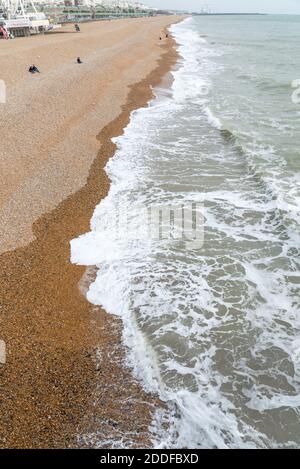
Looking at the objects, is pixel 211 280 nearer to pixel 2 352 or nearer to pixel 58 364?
pixel 58 364

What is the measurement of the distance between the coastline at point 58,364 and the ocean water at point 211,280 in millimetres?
356

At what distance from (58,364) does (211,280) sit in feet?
13.1

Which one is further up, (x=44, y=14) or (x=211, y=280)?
(x=44, y=14)

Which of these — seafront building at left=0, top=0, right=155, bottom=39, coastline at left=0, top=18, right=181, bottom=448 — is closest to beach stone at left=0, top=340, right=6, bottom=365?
coastline at left=0, top=18, right=181, bottom=448

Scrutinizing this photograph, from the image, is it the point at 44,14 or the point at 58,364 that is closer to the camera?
the point at 58,364

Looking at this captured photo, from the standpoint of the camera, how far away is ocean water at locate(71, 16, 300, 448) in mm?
6012

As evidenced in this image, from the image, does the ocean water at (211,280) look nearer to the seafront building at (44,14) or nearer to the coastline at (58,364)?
the coastline at (58,364)

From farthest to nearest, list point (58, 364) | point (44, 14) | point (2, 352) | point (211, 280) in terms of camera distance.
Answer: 1. point (44, 14)
2. point (211, 280)
3. point (2, 352)
4. point (58, 364)

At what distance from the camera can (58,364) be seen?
21.2 ft

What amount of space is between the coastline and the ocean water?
36 cm

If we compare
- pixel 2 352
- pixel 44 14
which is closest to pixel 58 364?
pixel 2 352

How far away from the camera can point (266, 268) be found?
909cm

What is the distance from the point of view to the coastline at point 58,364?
5.52 metres

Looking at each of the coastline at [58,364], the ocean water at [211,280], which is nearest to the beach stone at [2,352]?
the coastline at [58,364]
